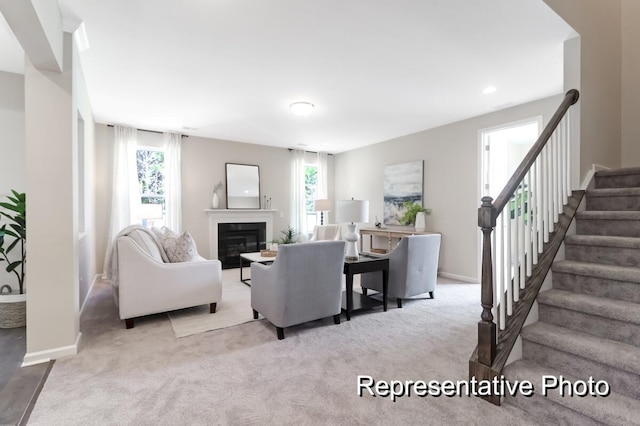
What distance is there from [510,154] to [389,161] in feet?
8.71

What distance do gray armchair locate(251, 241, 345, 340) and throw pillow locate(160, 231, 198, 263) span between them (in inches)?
34.6

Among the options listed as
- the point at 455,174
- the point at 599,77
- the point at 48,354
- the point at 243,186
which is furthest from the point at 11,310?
the point at 599,77

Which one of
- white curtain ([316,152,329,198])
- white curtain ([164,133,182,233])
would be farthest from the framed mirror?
white curtain ([316,152,329,198])

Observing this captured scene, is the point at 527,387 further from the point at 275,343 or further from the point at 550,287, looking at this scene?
the point at 275,343

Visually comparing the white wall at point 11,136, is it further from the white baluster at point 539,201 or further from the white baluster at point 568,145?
the white baluster at point 568,145

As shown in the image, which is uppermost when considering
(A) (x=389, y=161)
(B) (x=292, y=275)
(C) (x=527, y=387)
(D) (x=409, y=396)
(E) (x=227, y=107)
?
(E) (x=227, y=107)

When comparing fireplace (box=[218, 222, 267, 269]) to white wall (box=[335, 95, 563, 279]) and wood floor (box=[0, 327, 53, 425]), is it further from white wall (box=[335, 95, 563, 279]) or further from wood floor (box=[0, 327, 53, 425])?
wood floor (box=[0, 327, 53, 425])

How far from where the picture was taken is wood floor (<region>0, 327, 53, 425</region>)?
1781 millimetres

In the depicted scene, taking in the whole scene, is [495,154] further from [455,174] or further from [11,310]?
[11,310]

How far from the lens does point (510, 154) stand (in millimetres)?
6734

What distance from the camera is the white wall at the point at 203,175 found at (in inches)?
211

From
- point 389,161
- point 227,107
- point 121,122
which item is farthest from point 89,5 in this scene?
point 389,161

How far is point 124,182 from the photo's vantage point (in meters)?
5.45

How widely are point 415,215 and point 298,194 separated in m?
2.79
